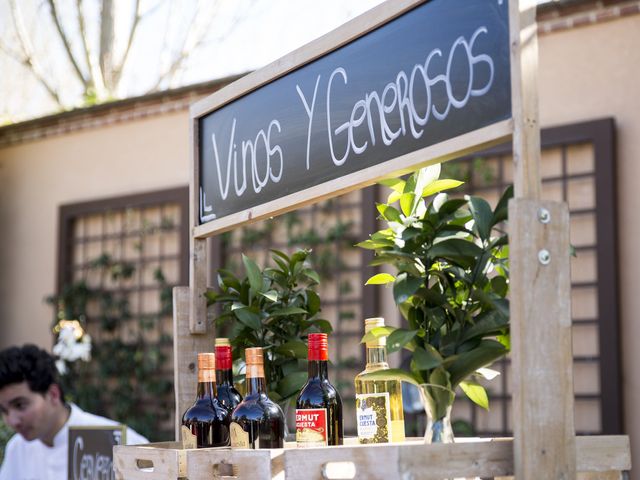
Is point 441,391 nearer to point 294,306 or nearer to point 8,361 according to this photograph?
point 294,306

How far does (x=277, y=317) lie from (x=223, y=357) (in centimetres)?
19

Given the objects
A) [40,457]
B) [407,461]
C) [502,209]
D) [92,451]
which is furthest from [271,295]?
[40,457]

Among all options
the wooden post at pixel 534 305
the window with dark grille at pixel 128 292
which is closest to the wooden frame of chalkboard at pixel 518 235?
the wooden post at pixel 534 305

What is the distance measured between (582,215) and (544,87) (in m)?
0.63

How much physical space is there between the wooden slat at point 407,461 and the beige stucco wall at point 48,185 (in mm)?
4588

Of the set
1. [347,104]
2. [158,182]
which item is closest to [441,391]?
[347,104]

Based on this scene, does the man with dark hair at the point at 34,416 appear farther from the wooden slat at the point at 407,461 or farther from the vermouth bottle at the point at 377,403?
the wooden slat at the point at 407,461

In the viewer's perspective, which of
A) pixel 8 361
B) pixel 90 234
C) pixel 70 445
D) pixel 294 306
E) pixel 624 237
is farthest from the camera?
pixel 90 234

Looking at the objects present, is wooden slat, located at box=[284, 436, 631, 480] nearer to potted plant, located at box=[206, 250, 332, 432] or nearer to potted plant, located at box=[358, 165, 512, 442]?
potted plant, located at box=[358, 165, 512, 442]

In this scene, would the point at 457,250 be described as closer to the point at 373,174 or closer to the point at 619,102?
the point at 373,174

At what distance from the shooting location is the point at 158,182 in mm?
5883

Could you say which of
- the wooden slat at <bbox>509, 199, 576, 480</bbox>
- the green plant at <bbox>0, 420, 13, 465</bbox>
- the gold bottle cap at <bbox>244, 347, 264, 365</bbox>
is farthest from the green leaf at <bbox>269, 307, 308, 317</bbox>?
the green plant at <bbox>0, 420, 13, 465</bbox>

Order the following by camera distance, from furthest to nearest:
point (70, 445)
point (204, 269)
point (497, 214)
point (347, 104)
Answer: point (70, 445)
point (204, 269)
point (347, 104)
point (497, 214)

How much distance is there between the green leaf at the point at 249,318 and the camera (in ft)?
6.23
